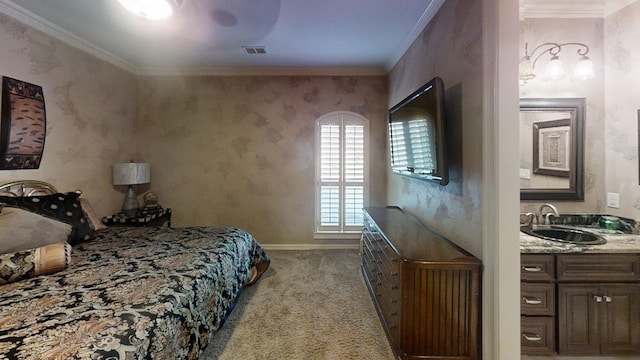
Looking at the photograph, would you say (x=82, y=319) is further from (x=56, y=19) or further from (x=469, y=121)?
(x=56, y=19)

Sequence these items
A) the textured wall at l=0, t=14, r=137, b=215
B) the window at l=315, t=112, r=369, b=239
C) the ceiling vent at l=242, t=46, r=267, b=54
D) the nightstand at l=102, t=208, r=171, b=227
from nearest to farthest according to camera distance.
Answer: the textured wall at l=0, t=14, r=137, b=215 < the ceiling vent at l=242, t=46, r=267, b=54 < the nightstand at l=102, t=208, r=171, b=227 < the window at l=315, t=112, r=369, b=239

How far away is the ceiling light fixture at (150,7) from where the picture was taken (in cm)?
205

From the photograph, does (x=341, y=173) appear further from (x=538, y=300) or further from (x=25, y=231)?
(x=25, y=231)

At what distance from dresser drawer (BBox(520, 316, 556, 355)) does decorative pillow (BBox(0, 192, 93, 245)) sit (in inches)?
139

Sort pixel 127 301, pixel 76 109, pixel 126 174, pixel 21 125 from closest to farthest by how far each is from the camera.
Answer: pixel 127 301 → pixel 21 125 → pixel 76 109 → pixel 126 174

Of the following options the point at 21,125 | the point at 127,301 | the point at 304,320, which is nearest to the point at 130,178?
the point at 21,125

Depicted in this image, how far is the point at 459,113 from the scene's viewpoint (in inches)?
77.3

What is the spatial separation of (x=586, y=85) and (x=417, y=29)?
4.95ft

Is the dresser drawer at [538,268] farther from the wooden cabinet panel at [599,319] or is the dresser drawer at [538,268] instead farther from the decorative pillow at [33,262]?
the decorative pillow at [33,262]

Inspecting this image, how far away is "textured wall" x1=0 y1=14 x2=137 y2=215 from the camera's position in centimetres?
263

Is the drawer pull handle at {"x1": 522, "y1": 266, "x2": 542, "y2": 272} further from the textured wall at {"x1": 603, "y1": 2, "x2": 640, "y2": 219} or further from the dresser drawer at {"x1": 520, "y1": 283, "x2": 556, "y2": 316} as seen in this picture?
the textured wall at {"x1": 603, "y1": 2, "x2": 640, "y2": 219}

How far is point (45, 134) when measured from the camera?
283cm

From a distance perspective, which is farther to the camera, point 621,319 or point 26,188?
point 26,188

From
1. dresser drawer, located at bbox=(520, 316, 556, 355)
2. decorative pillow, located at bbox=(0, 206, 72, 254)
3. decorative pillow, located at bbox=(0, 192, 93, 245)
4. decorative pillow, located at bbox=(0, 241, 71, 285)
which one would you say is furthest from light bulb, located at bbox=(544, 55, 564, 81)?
decorative pillow, located at bbox=(0, 192, 93, 245)
